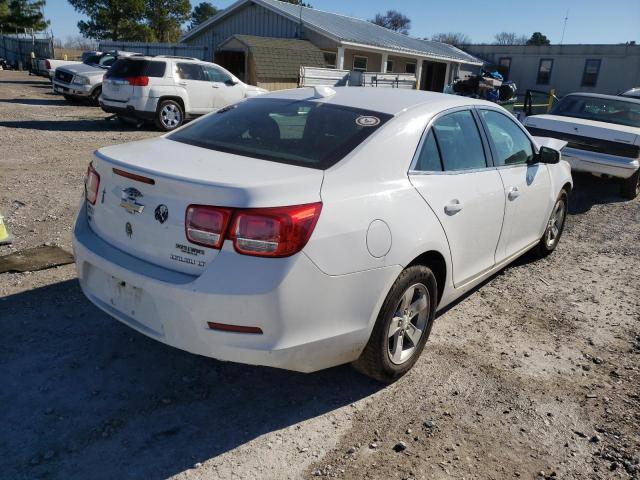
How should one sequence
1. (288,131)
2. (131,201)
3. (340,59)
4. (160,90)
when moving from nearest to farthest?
(131,201)
(288,131)
(160,90)
(340,59)

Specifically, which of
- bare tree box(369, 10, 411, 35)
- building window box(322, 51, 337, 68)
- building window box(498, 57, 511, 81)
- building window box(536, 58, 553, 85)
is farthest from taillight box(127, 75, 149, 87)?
bare tree box(369, 10, 411, 35)

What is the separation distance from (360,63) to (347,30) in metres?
1.74

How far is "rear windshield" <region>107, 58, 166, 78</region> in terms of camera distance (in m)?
12.3

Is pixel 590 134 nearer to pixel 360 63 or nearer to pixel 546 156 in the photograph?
pixel 546 156

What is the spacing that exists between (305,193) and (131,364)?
5.28 feet

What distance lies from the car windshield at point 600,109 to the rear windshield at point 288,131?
7.45 meters

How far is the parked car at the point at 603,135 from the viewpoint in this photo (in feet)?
26.6

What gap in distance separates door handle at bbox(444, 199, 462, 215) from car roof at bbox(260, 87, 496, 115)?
2.11 feet

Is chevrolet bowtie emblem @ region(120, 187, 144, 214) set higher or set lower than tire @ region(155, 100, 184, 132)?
higher

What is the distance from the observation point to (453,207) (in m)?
3.35

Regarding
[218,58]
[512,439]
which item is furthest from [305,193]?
[218,58]

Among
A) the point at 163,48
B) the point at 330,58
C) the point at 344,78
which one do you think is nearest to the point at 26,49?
the point at 163,48

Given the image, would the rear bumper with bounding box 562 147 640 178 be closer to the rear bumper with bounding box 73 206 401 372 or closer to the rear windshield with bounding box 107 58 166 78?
the rear bumper with bounding box 73 206 401 372

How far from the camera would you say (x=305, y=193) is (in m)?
2.55
